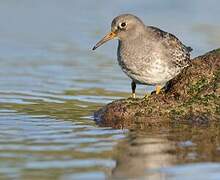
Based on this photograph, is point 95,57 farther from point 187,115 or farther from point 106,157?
point 106,157

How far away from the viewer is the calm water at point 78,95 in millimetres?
10055

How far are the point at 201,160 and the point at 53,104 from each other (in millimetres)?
4939

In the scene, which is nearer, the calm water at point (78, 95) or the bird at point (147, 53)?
the calm water at point (78, 95)

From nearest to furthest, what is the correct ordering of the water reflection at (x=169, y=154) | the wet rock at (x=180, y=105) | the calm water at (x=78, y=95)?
the water reflection at (x=169, y=154), the calm water at (x=78, y=95), the wet rock at (x=180, y=105)

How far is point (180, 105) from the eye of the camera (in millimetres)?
12875

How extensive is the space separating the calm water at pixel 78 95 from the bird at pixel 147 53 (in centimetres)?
108

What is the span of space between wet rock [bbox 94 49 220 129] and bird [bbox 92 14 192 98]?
0.84 ft

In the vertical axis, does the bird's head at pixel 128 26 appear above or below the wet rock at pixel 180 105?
above

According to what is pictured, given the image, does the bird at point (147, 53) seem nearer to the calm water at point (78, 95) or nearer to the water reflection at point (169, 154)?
the calm water at point (78, 95)

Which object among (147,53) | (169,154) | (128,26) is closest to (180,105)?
(147,53)

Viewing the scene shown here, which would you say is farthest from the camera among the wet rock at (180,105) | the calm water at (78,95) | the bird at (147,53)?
the bird at (147,53)

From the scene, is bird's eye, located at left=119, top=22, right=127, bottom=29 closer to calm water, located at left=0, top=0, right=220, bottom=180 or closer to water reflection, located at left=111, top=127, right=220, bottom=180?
calm water, located at left=0, top=0, right=220, bottom=180

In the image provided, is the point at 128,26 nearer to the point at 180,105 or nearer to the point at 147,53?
the point at 147,53

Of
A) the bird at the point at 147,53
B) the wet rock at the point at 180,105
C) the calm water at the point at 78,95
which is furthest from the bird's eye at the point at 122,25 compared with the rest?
the calm water at the point at 78,95
